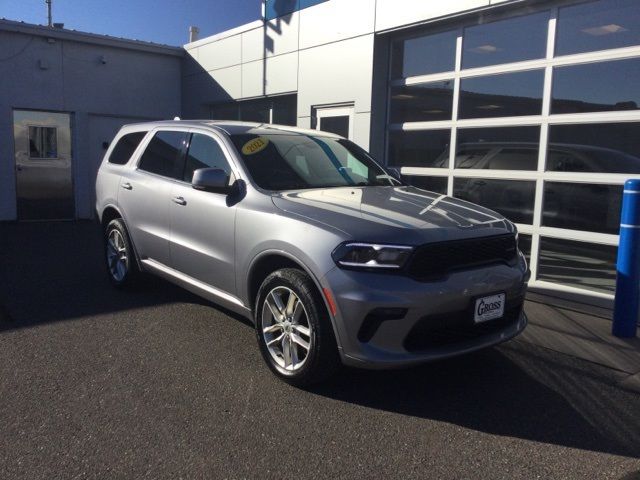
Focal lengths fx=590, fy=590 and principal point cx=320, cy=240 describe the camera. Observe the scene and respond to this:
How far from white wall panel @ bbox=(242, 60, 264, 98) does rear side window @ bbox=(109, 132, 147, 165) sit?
4.97 m

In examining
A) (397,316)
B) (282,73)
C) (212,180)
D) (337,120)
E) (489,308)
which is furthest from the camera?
(282,73)

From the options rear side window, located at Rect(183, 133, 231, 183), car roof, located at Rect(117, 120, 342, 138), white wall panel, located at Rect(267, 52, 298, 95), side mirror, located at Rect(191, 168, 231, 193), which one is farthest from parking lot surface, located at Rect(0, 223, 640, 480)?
white wall panel, located at Rect(267, 52, 298, 95)

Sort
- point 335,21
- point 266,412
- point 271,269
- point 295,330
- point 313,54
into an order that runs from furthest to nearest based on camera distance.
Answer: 1. point 313,54
2. point 335,21
3. point 271,269
4. point 295,330
5. point 266,412

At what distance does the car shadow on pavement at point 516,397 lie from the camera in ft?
11.0

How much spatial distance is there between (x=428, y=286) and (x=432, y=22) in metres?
5.20

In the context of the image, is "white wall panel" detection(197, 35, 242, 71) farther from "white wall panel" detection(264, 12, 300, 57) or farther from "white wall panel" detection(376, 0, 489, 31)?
"white wall panel" detection(376, 0, 489, 31)

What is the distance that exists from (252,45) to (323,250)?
851 cm

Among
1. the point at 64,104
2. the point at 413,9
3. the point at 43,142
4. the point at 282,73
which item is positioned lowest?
the point at 43,142

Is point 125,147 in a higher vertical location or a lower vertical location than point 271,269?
higher

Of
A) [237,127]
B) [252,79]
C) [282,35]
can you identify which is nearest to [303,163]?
[237,127]

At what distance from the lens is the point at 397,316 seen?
3336 millimetres

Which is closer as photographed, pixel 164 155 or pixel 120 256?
pixel 164 155

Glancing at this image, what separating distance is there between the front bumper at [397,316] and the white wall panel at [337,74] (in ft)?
17.6

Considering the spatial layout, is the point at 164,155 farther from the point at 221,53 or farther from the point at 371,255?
the point at 221,53
